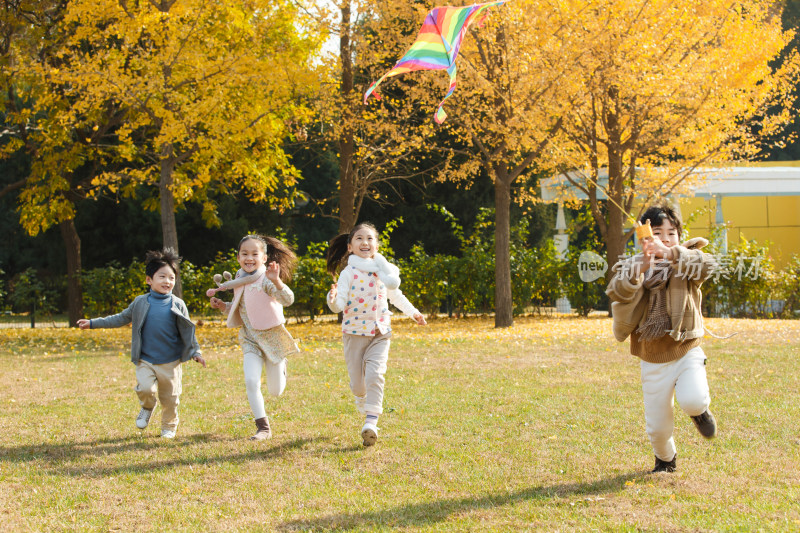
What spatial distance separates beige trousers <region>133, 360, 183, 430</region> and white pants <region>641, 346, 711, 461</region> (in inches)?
142

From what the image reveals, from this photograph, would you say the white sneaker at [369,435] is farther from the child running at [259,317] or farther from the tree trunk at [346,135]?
the tree trunk at [346,135]

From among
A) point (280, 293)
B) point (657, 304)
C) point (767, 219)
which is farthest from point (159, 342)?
point (767, 219)

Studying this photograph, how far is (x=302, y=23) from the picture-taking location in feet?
50.9

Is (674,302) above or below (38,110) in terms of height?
below

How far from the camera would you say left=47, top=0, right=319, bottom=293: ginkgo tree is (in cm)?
1377

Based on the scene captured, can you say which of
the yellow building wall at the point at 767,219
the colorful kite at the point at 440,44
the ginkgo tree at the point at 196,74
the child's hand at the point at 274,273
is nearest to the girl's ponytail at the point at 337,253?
the child's hand at the point at 274,273

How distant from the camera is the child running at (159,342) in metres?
6.14

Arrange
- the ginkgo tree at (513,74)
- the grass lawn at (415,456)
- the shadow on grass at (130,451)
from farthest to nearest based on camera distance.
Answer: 1. the ginkgo tree at (513,74)
2. the shadow on grass at (130,451)
3. the grass lawn at (415,456)

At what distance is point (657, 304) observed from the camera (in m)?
4.57

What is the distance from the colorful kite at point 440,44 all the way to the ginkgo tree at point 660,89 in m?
5.43

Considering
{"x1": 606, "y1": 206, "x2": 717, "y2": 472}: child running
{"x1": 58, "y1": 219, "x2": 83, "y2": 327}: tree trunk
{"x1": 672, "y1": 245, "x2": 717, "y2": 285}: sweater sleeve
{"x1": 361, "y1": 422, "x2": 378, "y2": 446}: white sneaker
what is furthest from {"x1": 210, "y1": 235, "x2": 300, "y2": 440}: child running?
{"x1": 58, "y1": 219, "x2": 83, "y2": 327}: tree trunk

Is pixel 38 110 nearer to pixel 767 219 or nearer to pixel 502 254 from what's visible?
pixel 502 254

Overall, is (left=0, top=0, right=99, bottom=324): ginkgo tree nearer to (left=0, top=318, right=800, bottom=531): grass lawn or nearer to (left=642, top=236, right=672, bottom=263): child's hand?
(left=0, top=318, right=800, bottom=531): grass lawn

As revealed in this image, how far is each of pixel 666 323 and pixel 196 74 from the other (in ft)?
38.3
